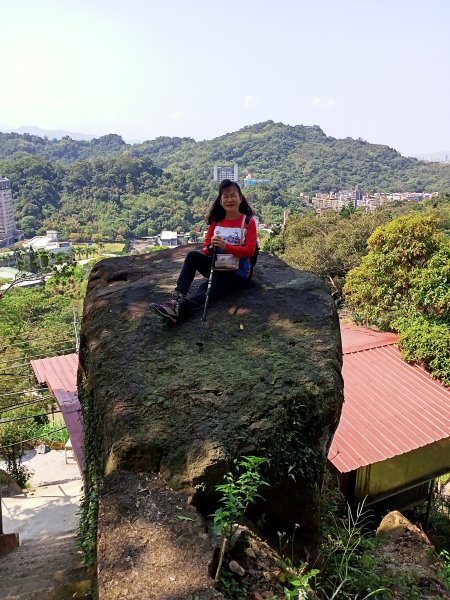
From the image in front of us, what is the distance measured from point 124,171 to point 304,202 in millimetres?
36983

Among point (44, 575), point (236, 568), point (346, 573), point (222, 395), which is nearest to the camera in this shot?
point (236, 568)

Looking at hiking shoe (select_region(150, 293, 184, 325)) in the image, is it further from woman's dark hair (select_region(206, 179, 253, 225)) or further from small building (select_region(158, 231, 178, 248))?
small building (select_region(158, 231, 178, 248))

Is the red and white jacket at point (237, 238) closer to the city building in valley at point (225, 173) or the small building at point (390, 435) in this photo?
the small building at point (390, 435)

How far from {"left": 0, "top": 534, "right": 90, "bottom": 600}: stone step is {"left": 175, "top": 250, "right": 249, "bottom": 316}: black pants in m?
1.96

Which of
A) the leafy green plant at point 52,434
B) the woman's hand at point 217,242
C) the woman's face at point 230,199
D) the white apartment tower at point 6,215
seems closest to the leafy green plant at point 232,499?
the woman's hand at point 217,242

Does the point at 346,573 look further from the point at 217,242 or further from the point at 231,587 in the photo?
the point at 217,242

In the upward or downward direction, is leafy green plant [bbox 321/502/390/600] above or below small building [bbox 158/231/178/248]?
above

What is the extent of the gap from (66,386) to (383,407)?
5.23 meters

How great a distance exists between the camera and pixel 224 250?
411cm

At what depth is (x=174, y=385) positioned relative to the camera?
10.0ft

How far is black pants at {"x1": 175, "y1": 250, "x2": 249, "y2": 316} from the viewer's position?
4023 millimetres

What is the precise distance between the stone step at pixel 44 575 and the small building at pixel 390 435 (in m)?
3.40

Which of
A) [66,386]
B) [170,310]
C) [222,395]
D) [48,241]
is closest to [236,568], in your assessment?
[222,395]

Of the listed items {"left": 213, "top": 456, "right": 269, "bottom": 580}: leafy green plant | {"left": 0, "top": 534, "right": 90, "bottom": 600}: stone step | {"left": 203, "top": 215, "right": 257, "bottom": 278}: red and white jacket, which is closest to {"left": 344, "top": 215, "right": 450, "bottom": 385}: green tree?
{"left": 203, "top": 215, "right": 257, "bottom": 278}: red and white jacket
